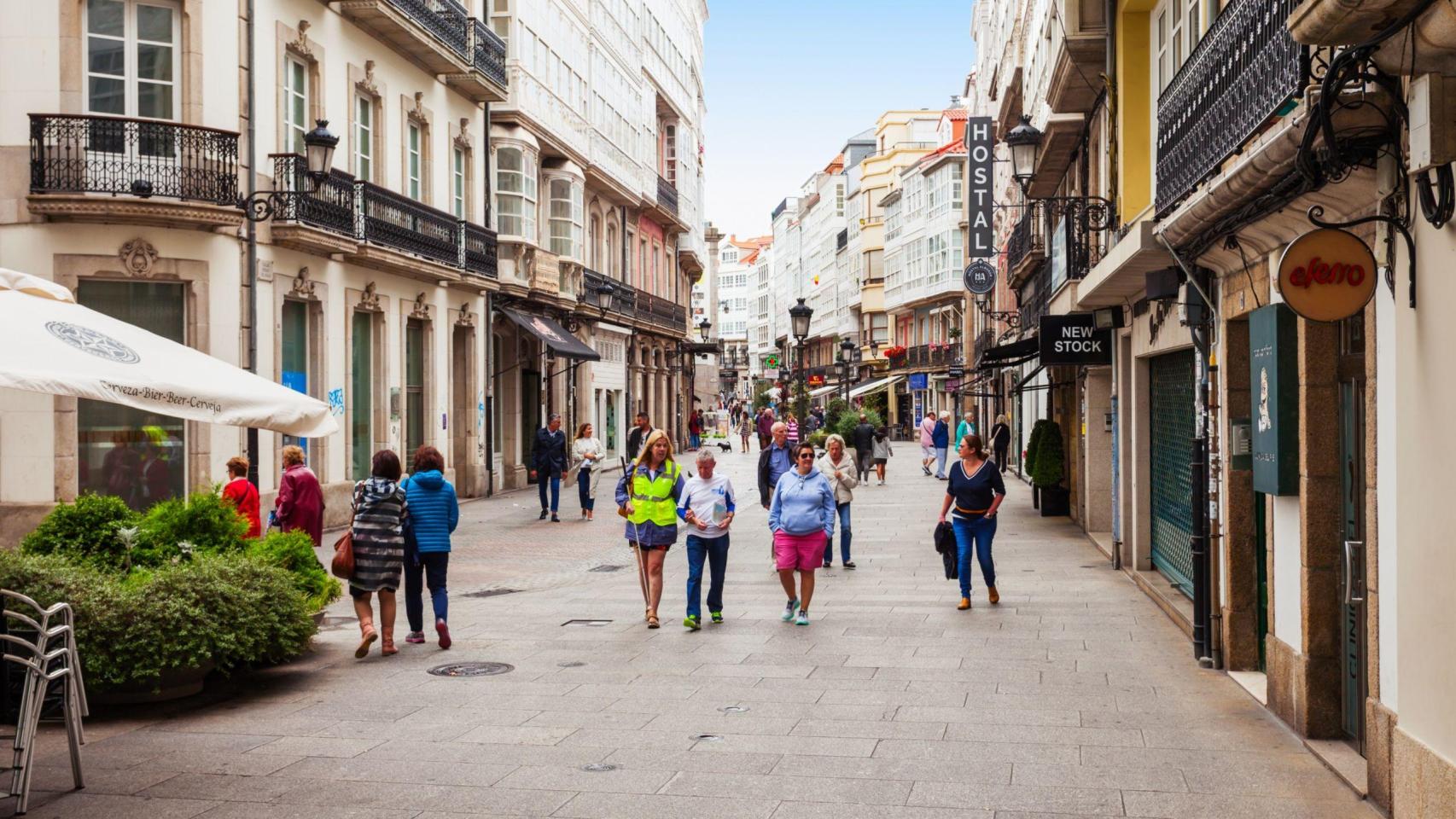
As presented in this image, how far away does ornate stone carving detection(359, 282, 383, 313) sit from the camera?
24406 millimetres

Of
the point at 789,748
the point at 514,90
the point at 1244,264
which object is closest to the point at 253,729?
the point at 789,748

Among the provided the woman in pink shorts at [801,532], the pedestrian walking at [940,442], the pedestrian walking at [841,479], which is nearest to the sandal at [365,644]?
the woman in pink shorts at [801,532]

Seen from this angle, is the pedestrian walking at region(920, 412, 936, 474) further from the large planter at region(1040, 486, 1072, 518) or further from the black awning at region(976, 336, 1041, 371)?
the black awning at region(976, 336, 1041, 371)

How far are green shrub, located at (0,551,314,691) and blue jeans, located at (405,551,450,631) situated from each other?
2057 mm

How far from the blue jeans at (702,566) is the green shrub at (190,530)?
369 centimetres

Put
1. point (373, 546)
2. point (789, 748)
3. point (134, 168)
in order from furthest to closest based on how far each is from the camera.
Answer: point (134, 168)
point (373, 546)
point (789, 748)

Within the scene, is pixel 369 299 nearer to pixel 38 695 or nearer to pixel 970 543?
pixel 970 543

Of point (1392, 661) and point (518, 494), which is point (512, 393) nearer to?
point (518, 494)

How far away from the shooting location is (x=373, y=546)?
11156mm

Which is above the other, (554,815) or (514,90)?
(514,90)

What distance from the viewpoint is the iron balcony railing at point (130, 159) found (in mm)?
17906

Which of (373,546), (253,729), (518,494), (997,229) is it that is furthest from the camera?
(997,229)

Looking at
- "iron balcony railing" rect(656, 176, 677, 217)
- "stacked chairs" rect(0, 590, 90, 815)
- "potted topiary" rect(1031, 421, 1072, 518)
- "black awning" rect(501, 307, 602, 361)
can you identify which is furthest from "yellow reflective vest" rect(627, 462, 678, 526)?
"iron balcony railing" rect(656, 176, 677, 217)

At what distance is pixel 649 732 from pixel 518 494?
2289 centimetres
